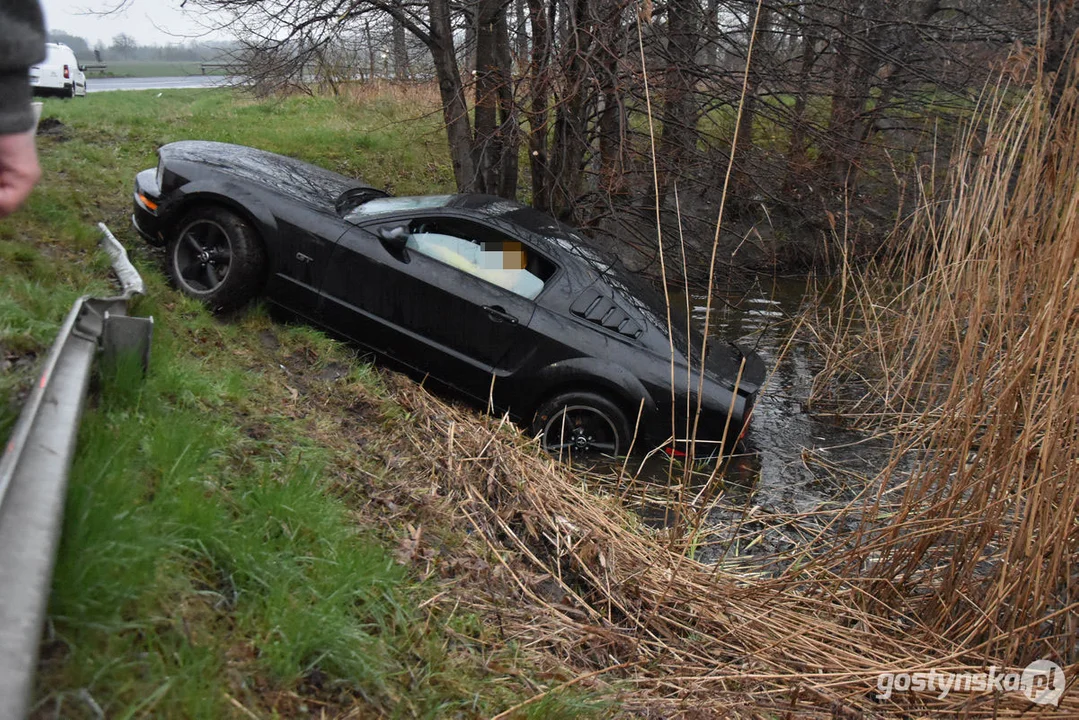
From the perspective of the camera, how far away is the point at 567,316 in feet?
20.9

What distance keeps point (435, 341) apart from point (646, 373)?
1.62 m

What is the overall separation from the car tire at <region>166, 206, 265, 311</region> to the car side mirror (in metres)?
0.95

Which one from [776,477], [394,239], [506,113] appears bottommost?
[776,477]

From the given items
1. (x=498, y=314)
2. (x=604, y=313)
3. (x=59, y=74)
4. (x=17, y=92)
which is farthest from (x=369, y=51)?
(x=17, y=92)

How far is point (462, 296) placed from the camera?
6402mm

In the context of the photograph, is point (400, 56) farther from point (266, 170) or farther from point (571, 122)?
point (266, 170)

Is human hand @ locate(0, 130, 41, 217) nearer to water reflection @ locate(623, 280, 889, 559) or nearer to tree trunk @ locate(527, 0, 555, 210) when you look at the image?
water reflection @ locate(623, 280, 889, 559)

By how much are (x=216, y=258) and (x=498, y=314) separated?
7.21 feet

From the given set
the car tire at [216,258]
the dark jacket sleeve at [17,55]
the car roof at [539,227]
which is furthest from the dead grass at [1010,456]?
the car tire at [216,258]

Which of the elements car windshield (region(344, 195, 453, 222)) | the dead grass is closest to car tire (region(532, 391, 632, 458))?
car windshield (region(344, 195, 453, 222))

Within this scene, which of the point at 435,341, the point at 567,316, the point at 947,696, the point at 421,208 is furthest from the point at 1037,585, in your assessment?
the point at 421,208

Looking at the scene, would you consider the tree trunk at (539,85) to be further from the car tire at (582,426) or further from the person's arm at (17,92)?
the person's arm at (17,92)

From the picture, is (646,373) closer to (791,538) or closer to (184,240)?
(791,538)

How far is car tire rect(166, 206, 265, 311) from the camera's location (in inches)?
252
